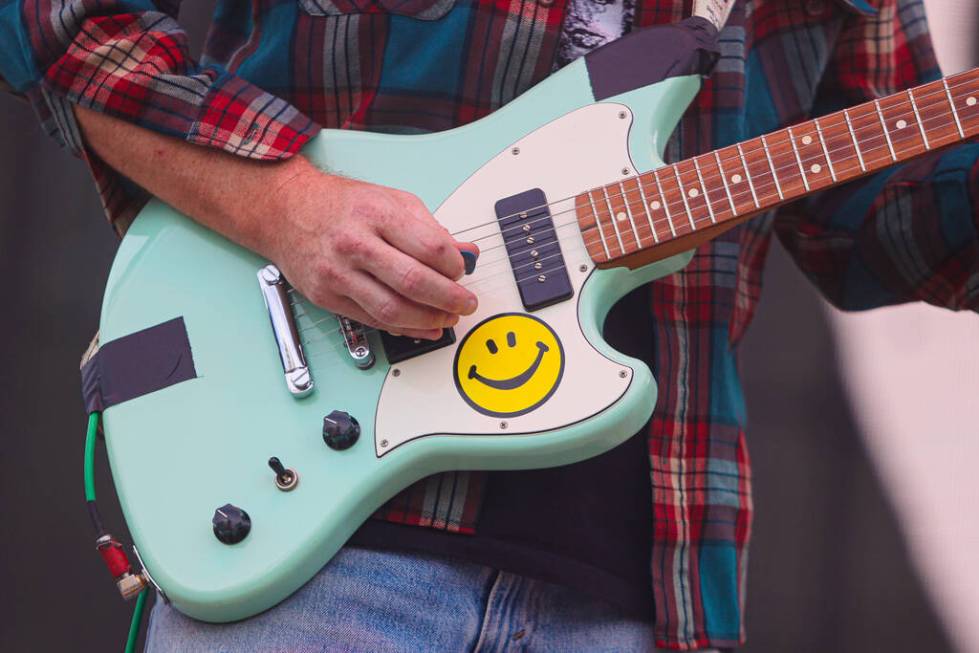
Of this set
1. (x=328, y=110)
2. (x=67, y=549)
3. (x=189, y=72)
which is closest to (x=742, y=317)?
(x=328, y=110)

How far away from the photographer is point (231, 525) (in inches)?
31.5

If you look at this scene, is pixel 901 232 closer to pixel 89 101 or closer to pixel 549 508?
pixel 549 508

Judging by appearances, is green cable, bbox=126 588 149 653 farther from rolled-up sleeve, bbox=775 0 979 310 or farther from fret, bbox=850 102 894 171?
rolled-up sleeve, bbox=775 0 979 310

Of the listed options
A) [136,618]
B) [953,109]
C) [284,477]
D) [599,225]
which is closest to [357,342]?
[284,477]

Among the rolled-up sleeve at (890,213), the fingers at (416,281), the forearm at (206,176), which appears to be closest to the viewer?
the fingers at (416,281)

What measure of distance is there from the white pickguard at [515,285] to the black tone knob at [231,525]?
0.43 ft

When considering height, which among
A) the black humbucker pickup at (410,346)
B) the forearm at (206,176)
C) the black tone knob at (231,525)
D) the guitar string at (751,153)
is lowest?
the black tone knob at (231,525)

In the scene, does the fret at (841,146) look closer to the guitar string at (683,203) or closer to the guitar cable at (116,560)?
the guitar string at (683,203)

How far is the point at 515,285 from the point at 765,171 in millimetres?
250

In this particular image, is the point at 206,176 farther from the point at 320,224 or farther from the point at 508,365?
the point at 508,365

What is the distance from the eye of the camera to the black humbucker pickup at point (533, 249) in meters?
0.84

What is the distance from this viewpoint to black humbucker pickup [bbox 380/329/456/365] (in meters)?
0.85

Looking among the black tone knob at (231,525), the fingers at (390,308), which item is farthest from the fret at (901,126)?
the black tone knob at (231,525)

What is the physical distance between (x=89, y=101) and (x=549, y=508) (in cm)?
61
